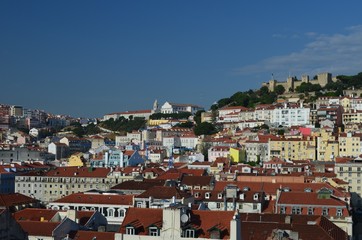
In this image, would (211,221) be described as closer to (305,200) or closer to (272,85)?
(305,200)

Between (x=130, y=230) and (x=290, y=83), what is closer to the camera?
(x=130, y=230)

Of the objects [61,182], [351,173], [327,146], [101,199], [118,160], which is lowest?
[61,182]

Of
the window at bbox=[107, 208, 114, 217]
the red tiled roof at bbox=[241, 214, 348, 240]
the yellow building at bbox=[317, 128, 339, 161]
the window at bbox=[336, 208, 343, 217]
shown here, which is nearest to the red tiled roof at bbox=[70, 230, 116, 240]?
the red tiled roof at bbox=[241, 214, 348, 240]

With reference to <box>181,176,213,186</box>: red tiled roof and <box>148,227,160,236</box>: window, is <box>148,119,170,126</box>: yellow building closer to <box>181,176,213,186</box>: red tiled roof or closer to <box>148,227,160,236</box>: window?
<box>181,176,213,186</box>: red tiled roof

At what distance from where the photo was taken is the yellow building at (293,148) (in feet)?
317

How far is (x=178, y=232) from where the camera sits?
27.5 meters

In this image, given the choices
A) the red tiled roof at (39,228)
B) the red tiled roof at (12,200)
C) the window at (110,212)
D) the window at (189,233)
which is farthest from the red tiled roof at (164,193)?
the window at (189,233)

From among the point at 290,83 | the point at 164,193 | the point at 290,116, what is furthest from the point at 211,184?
the point at 290,83

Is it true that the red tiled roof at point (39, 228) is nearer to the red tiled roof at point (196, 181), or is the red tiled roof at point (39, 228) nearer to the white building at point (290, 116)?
the red tiled roof at point (196, 181)

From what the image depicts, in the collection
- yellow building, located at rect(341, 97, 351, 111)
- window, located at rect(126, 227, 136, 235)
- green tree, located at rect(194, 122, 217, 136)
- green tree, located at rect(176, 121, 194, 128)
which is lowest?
window, located at rect(126, 227, 136, 235)

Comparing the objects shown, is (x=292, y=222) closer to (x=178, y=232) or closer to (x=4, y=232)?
(x=178, y=232)

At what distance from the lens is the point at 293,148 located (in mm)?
97688

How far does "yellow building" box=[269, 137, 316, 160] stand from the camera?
96.7 metres

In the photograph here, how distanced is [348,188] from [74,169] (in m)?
33.1
